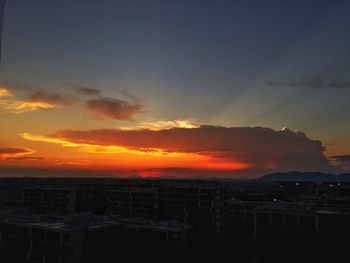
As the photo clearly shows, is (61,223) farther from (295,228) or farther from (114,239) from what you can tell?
(295,228)

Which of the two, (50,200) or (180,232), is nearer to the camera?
(180,232)

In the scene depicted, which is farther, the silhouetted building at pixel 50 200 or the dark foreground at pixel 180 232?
the silhouetted building at pixel 50 200

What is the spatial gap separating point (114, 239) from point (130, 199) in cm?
2450

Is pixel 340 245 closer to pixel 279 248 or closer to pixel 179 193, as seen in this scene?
pixel 279 248

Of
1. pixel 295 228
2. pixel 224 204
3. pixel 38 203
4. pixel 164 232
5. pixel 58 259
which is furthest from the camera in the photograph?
pixel 38 203

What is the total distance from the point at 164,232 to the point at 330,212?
22.5m

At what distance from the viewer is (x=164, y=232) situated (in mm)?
40375

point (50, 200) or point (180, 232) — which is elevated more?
point (50, 200)

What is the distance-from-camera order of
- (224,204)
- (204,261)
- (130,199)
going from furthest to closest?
(130,199) < (224,204) < (204,261)

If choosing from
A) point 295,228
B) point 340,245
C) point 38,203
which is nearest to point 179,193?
point 295,228

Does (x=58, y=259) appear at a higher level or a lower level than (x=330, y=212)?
lower

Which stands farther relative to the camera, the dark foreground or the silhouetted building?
the silhouetted building

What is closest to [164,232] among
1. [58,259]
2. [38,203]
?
[58,259]

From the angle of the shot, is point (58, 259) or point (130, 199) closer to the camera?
point (58, 259)
